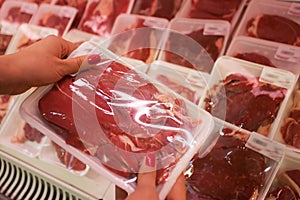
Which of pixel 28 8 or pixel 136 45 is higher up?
pixel 136 45

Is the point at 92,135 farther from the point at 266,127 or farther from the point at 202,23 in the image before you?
the point at 202,23

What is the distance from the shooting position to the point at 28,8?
2785 mm

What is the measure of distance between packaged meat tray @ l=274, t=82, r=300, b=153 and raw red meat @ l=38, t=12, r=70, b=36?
1.38 meters

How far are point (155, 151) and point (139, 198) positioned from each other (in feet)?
0.48

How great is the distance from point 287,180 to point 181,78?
2.13 ft

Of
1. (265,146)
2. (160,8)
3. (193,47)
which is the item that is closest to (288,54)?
A: (193,47)

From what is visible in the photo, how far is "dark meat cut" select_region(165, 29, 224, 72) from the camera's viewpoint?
2.02 meters

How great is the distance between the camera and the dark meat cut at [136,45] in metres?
2.17

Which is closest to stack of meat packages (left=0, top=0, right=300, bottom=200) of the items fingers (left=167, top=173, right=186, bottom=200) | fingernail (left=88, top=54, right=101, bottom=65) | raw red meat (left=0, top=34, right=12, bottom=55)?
raw red meat (left=0, top=34, right=12, bottom=55)

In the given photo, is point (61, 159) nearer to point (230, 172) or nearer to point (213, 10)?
point (230, 172)

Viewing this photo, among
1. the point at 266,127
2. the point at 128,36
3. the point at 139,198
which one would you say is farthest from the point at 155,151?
the point at 128,36

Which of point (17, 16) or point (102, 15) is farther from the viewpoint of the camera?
point (17, 16)

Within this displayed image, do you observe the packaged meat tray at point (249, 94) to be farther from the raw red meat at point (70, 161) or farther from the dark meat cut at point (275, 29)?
the raw red meat at point (70, 161)

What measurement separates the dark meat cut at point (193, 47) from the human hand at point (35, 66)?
0.71 meters
